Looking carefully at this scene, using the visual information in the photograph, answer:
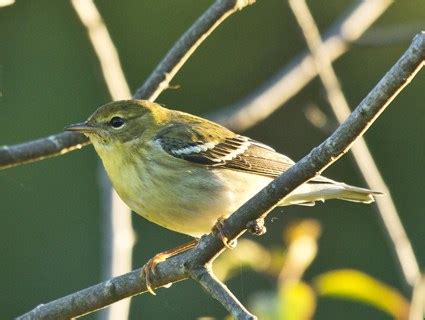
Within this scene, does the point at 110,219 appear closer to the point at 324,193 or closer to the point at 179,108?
the point at 324,193

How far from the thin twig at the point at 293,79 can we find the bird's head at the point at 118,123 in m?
0.61

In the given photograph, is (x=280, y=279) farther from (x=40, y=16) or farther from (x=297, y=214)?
(x=40, y=16)

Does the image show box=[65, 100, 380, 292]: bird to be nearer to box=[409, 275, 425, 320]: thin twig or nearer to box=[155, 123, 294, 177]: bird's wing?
box=[155, 123, 294, 177]: bird's wing

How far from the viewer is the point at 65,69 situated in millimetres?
10375

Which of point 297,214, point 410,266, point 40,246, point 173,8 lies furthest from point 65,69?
point 410,266

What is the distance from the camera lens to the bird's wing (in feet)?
17.1

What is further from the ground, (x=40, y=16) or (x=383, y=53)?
(x=40, y=16)

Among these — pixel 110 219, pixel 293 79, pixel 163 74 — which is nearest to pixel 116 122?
pixel 110 219

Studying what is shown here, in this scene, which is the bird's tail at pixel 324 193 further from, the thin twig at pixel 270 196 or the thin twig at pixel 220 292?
the thin twig at pixel 220 292

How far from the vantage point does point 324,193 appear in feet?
17.3

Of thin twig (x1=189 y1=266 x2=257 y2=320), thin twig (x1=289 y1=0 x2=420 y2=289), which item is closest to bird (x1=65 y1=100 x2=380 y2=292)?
thin twig (x1=289 y1=0 x2=420 y2=289)

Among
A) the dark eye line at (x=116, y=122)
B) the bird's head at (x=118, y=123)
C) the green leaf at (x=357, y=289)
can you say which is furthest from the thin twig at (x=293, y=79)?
the green leaf at (x=357, y=289)

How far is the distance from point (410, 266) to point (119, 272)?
149cm

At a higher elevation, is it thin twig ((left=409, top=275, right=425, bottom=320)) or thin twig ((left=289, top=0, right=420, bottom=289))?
thin twig ((left=289, top=0, right=420, bottom=289))
